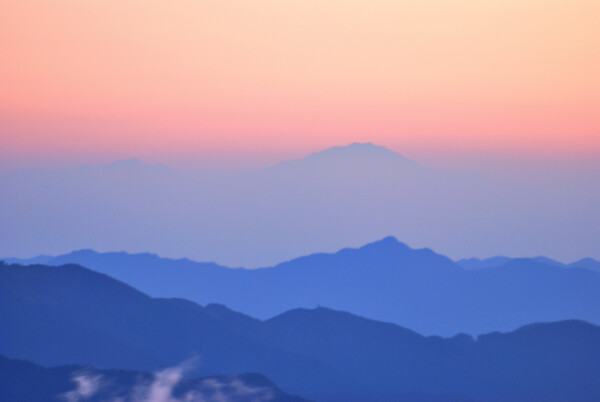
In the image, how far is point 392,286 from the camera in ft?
194

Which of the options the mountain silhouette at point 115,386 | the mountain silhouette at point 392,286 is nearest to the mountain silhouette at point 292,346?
the mountain silhouette at point 115,386

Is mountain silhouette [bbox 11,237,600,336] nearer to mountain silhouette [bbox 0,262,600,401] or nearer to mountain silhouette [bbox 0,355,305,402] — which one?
mountain silhouette [bbox 0,262,600,401]

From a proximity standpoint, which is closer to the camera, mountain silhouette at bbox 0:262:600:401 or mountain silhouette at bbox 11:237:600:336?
mountain silhouette at bbox 0:262:600:401

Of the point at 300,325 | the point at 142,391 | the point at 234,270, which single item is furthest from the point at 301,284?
the point at 142,391

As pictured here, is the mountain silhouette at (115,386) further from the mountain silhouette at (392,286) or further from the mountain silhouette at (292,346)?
the mountain silhouette at (392,286)

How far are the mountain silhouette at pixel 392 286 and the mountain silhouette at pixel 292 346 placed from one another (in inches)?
465

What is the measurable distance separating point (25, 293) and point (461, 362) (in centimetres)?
2496

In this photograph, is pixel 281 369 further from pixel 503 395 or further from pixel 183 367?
pixel 503 395

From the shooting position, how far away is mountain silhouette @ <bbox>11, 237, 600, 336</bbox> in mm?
53281

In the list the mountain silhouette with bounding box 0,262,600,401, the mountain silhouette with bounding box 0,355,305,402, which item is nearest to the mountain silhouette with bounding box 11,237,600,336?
the mountain silhouette with bounding box 0,262,600,401

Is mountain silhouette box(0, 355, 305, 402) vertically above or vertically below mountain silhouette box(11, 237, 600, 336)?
below

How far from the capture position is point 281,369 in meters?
34.4

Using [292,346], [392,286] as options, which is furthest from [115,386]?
[392,286]

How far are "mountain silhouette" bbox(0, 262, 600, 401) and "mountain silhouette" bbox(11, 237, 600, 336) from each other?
1182 centimetres
